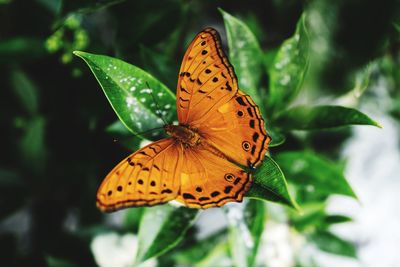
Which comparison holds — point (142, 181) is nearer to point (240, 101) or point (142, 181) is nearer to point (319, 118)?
point (240, 101)

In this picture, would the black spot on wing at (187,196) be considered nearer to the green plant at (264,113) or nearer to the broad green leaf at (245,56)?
the green plant at (264,113)

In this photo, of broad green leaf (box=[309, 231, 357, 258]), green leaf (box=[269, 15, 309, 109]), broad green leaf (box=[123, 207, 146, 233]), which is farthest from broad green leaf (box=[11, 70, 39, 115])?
broad green leaf (box=[309, 231, 357, 258])

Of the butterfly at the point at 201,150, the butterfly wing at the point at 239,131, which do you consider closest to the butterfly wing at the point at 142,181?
the butterfly at the point at 201,150

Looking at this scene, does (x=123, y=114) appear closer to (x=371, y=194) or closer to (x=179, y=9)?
(x=179, y=9)

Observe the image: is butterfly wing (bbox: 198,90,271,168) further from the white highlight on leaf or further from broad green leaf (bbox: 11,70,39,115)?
broad green leaf (bbox: 11,70,39,115)

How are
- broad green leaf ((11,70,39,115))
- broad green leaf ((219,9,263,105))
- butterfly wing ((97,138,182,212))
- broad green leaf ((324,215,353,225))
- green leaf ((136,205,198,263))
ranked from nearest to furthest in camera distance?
butterfly wing ((97,138,182,212))
green leaf ((136,205,198,263))
broad green leaf ((219,9,263,105))
broad green leaf ((324,215,353,225))
broad green leaf ((11,70,39,115))

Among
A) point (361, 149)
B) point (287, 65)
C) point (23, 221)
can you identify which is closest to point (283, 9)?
point (361, 149)

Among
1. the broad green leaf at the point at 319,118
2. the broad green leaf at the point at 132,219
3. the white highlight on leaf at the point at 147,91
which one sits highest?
the white highlight on leaf at the point at 147,91
